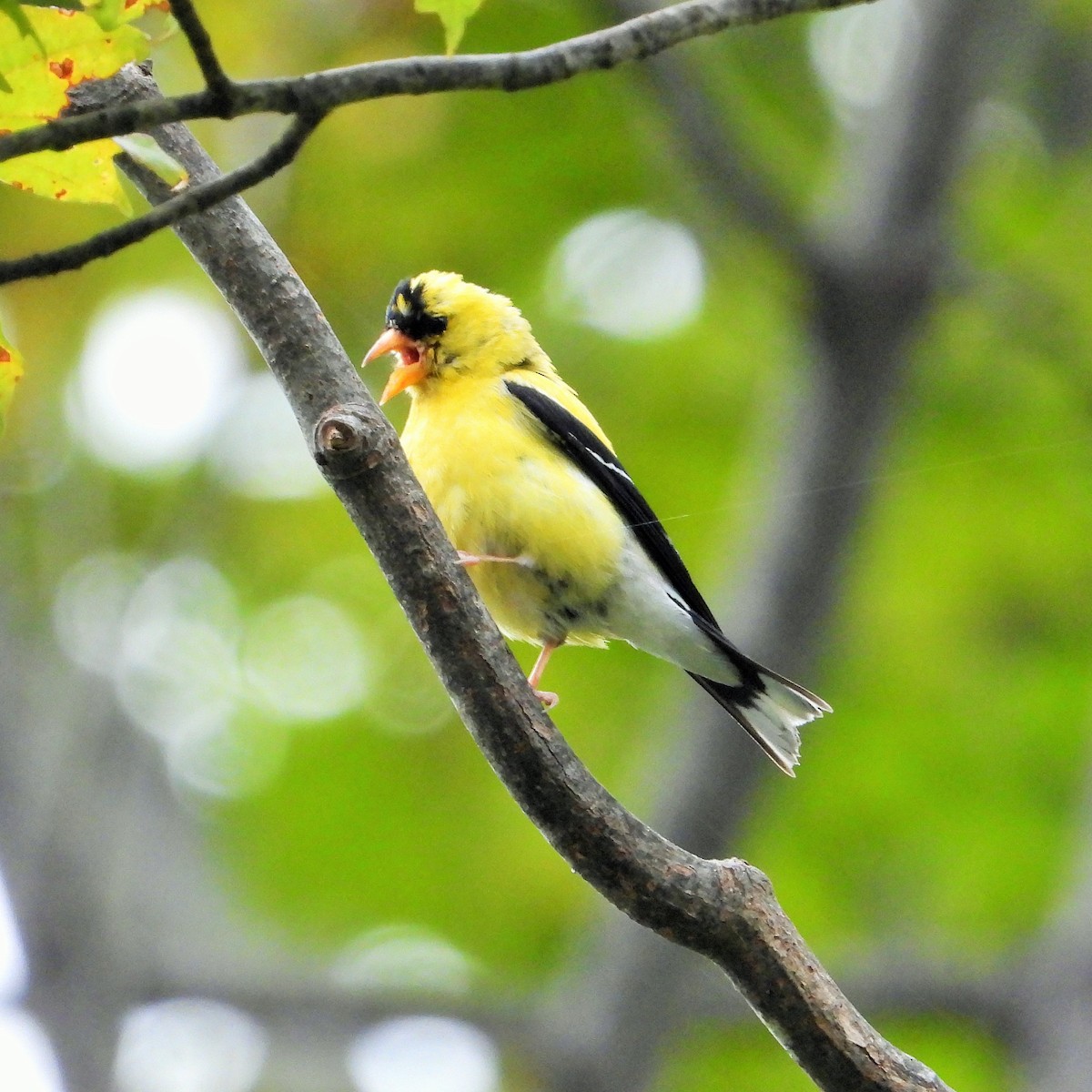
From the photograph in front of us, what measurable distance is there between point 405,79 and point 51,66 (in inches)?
20.7

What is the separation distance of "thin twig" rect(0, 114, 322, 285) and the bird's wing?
263cm

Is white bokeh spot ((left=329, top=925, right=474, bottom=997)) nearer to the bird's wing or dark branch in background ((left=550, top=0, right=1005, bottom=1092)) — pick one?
dark branch in background ((left=550, top=0, right=1005, bottom=1092))

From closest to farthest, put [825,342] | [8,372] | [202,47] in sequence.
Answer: [202,47], [8,372], [825,342]

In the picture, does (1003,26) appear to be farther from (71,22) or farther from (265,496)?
(71,22)

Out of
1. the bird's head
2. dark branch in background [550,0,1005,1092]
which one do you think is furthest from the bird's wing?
dark branch in background [550,0,1005,1092]

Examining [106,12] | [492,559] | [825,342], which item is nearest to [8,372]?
[106,12]

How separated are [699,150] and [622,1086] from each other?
4.42 meters

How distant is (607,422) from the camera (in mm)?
7816

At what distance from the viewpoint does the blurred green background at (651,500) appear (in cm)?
721

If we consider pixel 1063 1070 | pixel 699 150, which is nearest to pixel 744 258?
pixel 699 150

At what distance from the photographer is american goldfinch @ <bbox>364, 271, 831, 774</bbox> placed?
4.18m

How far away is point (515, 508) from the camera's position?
163 inches

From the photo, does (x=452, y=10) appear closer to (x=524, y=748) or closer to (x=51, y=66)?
(x=51, y=66)

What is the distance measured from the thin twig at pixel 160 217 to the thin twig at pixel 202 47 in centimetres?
12
